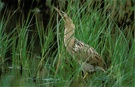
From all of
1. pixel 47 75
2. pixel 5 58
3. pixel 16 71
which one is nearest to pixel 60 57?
pixel 47 75

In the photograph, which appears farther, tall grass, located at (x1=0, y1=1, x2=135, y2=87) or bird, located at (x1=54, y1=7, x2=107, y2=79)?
bird, located at (x1=54, y1=7, x2=107, y2=79)

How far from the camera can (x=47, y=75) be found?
7914 mm

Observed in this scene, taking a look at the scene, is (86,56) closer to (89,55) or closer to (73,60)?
(89,55)

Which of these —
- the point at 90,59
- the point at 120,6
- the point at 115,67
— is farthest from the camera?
the point at 120,6

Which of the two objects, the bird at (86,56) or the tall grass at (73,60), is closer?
the tall grass at (73,60)

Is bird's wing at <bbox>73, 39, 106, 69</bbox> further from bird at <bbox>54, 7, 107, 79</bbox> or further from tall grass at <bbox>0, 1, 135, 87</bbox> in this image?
tall grass at <bbox>0, 1, 135, 87</bbox>

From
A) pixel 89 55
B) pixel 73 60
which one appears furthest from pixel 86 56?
pixel 73 60

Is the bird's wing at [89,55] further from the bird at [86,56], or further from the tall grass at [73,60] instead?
the tall grass at [73,60]

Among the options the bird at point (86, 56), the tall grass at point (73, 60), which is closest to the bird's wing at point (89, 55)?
the bird at point (86, 56)

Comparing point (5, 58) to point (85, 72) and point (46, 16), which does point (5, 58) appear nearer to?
point (85, 72)

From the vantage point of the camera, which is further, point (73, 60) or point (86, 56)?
point (86, 56)

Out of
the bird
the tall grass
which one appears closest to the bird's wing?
the bird

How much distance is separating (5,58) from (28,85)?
61.3 inches

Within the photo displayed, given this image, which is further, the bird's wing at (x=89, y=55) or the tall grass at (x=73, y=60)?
the bird's wing at (x=89, y=55)
